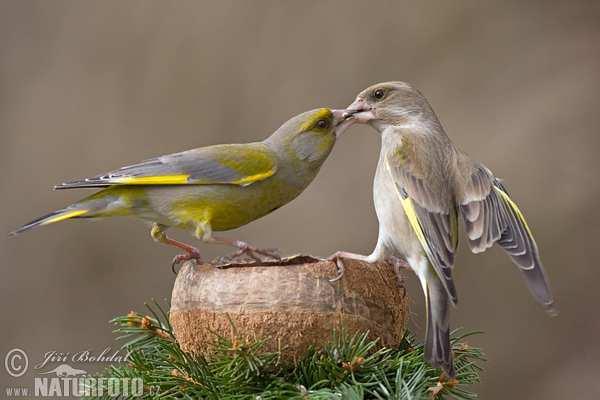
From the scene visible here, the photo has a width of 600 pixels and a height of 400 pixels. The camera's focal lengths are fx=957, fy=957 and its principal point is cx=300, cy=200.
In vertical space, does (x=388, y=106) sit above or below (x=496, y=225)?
above

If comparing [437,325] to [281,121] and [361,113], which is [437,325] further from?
[281,121]

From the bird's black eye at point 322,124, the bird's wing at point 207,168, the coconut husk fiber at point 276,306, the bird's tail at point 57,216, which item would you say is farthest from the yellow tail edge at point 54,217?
the bird's black eye at point 322,124

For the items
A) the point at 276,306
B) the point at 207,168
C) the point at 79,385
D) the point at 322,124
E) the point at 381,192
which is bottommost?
the point at 79,385

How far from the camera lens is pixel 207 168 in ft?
10.1

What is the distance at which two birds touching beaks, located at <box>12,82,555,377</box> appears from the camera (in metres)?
2.65

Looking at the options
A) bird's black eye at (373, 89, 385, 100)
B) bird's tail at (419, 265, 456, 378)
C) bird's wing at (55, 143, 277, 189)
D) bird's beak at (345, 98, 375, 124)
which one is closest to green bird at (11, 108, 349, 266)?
bird's wing at (55, 143, 277, 189)

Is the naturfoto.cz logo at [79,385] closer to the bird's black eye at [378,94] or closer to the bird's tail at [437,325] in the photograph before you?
the bird's tail at [437,325]

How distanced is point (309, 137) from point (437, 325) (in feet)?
3.15

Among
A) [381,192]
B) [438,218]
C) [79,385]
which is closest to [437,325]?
[438,218]

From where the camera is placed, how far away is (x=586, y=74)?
4652 mm

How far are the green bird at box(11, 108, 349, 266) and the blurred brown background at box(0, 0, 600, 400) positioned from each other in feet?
4.52

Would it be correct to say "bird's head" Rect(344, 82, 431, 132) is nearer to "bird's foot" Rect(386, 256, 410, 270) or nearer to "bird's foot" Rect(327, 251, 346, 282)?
"bird's foot" Rect(386, 256, 410, 270)

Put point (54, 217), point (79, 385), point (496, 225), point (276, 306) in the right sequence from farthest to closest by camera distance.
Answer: point (54, 217) < point (496, 225) < point (79, 385) < point (276, 306)

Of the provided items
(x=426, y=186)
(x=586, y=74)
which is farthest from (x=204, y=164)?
(x=586, y=74)
